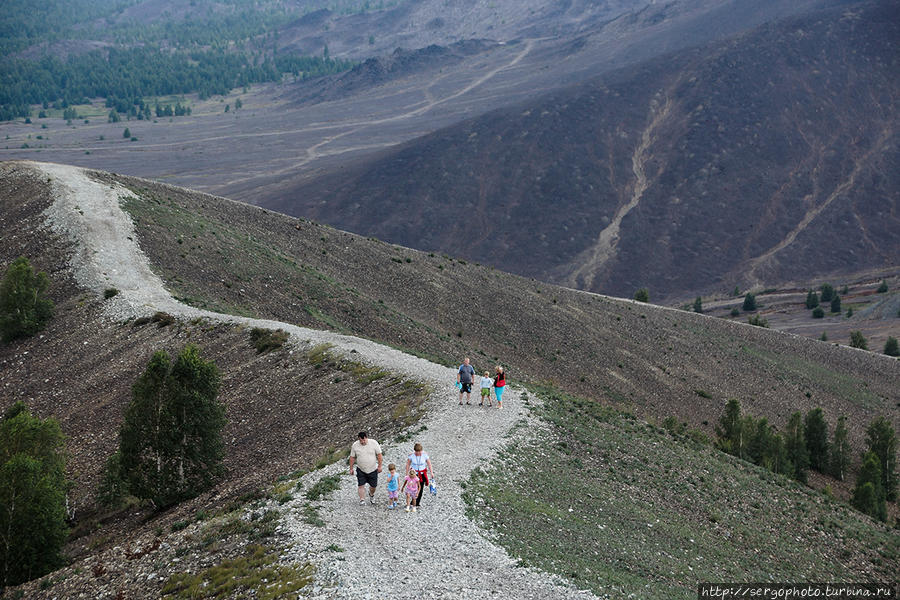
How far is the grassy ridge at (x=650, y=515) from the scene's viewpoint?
18.6 m

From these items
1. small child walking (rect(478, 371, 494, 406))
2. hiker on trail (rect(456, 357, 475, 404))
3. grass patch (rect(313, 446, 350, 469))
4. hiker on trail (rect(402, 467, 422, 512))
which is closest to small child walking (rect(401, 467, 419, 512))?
hiker on trail (rect(402, 467, 422, 512))

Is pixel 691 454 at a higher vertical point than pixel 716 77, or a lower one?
lower

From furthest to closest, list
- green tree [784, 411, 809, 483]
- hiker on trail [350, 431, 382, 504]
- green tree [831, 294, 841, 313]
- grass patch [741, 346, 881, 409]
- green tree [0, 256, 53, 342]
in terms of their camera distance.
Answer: green tree [831, 294, 841, 313] → grass patch [741, 346, 881, 409] → green tree [784, 411, 809, 483] → green tree [0, 256, 53, 342] → hiker on trail [350, 431, 382, 504]

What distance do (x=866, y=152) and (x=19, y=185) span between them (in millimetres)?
161258

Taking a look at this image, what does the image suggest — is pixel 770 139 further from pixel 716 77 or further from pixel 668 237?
pixel 668 237

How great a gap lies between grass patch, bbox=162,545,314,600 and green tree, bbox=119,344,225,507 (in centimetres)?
768

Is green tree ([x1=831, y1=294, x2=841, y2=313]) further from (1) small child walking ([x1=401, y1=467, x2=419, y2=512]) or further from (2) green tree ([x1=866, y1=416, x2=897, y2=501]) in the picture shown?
(1) small child walking ([x1=401, y1=467, x2=419, y2=512])

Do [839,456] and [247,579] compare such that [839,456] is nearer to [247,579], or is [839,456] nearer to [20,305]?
[247,579]

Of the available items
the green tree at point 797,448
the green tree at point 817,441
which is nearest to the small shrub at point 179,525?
the green tree at point 797,448

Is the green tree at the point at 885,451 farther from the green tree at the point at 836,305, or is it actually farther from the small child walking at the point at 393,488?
the green tree at the point at 836,305

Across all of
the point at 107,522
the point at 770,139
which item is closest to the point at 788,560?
the point at 107,522

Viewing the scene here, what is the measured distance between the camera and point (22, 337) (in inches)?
1666

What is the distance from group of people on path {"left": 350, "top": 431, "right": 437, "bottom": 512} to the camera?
18.4 m

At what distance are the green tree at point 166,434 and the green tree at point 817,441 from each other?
4284 centimetres
